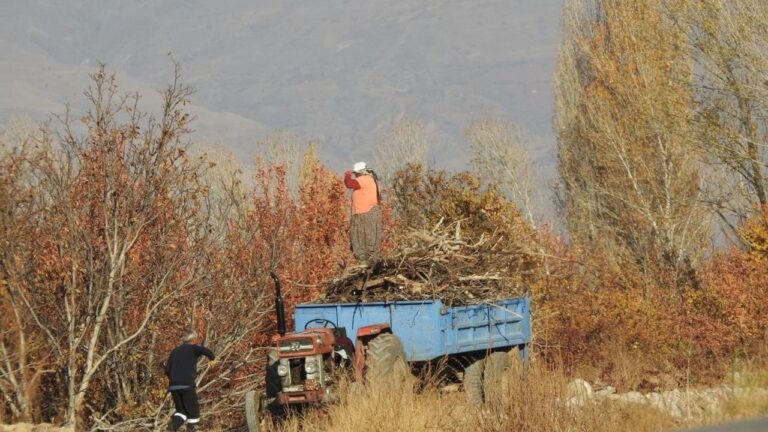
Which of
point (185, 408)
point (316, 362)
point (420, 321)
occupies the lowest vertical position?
point (185, 408)

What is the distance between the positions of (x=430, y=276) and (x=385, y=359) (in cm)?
185

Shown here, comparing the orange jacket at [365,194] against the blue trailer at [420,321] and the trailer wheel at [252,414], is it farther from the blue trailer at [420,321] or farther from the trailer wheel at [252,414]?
the trailer wheel at [252,414]

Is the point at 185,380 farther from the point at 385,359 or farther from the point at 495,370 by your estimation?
the point at 495,370

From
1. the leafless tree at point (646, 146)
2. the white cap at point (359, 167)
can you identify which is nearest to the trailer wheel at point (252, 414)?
the white cap at point (359, 167)

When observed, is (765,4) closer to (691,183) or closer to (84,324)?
(691,183)

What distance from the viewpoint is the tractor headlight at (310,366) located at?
13656 mm

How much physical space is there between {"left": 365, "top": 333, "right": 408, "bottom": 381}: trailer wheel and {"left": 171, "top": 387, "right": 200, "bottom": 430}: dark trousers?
6.75 ft

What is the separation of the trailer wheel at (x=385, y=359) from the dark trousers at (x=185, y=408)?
2.06 metres

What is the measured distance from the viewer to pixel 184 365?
1385 cm

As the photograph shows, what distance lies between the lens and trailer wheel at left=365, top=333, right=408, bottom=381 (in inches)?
535

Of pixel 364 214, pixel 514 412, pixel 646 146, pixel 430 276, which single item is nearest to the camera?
pixel 514 412

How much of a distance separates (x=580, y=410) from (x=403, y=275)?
14.6ft

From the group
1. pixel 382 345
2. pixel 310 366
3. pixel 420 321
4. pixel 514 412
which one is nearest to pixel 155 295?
pixel 310 366

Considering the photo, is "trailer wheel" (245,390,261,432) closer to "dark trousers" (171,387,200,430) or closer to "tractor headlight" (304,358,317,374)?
"dark trousers" (171,387,200,430)
